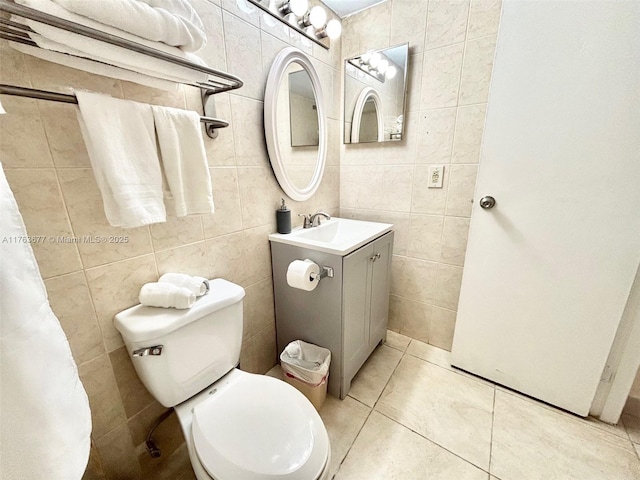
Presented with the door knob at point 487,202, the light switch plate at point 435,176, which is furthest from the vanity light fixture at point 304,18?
the door knob at point 487,202

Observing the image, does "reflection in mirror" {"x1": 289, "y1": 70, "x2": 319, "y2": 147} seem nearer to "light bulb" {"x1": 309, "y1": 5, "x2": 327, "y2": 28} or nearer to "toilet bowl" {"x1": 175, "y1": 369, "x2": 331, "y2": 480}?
"light bulb" {"x1": 309, "y1": 5, "x2": 327, "y2": 28}

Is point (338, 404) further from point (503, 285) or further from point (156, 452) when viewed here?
point (503, 285)

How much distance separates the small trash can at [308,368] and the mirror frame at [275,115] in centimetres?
78

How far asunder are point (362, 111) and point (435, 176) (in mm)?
604

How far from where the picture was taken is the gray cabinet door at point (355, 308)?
1.14 metres

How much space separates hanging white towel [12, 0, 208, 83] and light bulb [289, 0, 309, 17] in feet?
2.23

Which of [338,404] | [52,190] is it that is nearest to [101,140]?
[52,190]

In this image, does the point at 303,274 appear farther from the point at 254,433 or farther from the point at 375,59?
the point at 375,59

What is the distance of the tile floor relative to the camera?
999 mm

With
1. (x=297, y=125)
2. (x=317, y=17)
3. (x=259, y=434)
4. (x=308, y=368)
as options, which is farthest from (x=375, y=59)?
(x=259, y=434)

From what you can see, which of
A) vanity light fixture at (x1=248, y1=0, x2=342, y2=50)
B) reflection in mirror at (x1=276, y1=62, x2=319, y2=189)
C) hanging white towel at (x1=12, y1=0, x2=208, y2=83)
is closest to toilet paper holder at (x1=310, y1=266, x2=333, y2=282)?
reflection in mirror at (x1=276, y1=62, x2=319, y2=189)

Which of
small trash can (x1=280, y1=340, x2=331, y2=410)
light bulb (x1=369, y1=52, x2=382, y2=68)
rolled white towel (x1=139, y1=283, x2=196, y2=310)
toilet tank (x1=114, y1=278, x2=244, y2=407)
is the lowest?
small trash can (x1=280, y1=340, x2=331, y2=410)

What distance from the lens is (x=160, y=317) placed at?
2.59 feet

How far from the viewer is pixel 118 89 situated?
752 mm
